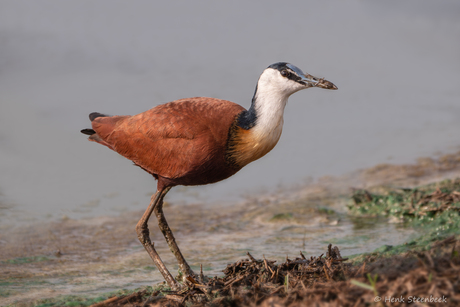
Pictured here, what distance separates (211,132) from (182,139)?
35cm

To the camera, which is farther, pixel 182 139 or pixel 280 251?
pixel 280 251

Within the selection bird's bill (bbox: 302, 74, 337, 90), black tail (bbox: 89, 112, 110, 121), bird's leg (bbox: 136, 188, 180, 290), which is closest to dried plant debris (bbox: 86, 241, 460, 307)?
bird's leg (bbox: 136, 188, 180, 290)

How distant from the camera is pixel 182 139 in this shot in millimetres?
5344

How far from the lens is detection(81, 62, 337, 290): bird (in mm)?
5152

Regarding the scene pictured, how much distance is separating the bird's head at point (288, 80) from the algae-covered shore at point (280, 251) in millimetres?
1714

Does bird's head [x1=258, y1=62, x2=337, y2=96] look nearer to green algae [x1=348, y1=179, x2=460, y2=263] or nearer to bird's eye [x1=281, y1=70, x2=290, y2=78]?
bird's eye [x1=281, y1=70, x2=290, y2=78]

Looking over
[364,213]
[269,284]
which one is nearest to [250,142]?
[269,284]

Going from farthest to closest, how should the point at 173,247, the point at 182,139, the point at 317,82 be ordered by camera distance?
1. the point at 173,247
2. the point at 182,139
3. the point at 317,82

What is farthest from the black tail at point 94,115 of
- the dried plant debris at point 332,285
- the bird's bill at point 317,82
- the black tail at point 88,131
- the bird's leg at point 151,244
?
the bird's bill at point 317,82

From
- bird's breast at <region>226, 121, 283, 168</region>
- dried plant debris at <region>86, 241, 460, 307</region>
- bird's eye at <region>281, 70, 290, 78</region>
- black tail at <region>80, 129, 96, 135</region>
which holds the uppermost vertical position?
bird's eye at <region>281, 70, 290, 78</region>

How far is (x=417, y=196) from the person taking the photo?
7793 mm

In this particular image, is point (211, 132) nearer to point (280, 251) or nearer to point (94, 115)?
point (94, 115)

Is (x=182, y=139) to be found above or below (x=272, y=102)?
below

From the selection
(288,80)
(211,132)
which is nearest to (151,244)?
(211,132)
